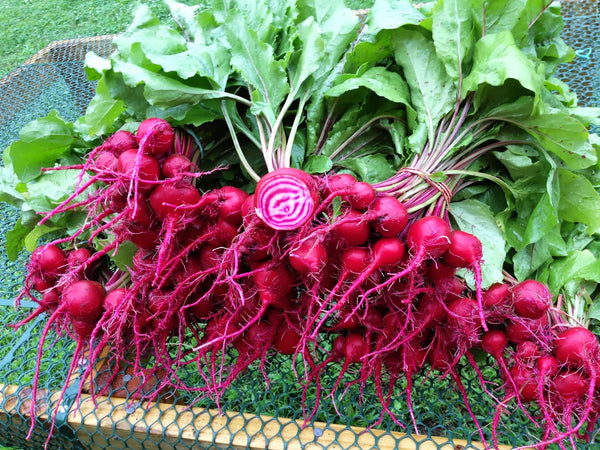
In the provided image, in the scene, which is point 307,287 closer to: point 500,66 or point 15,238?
point 500,66

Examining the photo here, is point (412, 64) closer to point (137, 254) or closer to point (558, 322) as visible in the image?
point (558, 322)

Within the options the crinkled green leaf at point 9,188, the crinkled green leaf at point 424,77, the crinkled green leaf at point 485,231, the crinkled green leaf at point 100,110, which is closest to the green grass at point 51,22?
the crinkled green leaf at point 9,188

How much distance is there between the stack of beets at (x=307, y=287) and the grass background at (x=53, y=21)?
3929mm

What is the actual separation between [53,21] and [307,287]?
19.1ft

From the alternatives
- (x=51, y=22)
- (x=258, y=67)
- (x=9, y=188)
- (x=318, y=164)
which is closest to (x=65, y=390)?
(x=9, y=188)

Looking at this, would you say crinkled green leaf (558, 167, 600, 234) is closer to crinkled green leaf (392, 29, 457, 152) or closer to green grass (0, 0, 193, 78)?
crinkled green leaf (392, 29, 457, 152)

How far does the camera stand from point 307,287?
1.32m

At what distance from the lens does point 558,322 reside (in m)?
1.44

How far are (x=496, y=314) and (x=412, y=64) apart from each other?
92 centimetres

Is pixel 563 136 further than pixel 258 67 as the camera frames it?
No

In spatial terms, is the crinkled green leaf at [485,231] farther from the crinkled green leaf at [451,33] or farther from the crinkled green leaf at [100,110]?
the crinkled green leaf at [100,110]

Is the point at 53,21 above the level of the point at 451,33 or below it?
below

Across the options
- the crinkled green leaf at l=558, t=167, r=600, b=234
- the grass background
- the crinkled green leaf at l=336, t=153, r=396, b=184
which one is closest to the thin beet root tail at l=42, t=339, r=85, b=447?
the crinkled green leaf at l=336, t=153, r=396, b=184

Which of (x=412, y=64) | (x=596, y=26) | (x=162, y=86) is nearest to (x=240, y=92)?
(x=162, y=86)
